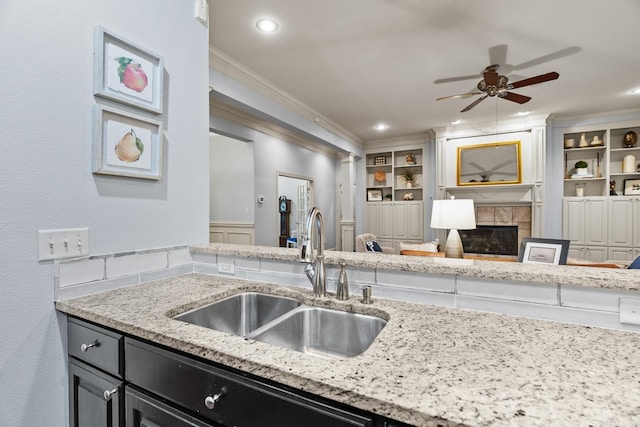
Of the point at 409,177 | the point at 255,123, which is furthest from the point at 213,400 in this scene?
the point at 409,177

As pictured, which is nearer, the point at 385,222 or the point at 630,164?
the point at 630,164

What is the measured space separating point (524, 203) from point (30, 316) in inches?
246

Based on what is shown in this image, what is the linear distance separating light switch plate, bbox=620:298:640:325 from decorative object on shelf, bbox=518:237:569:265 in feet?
2.95

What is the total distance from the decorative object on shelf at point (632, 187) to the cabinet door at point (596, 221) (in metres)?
0.38

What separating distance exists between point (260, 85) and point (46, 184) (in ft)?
9.57

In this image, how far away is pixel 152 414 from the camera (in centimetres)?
87

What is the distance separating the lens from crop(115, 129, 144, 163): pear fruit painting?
1.30 m

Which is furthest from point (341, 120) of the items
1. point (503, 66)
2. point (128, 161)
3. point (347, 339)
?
point (347, 339)

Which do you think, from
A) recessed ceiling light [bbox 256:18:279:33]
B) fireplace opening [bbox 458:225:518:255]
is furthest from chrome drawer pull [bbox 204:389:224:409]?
fireplace opening [bbox 458:225:518:255]

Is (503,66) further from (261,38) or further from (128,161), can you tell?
(128,161)

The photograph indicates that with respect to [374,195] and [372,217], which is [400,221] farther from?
[374,195]

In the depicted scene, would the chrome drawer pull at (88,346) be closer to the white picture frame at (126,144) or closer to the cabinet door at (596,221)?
the white picture frame at (126,144)

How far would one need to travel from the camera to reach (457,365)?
26.0 inches

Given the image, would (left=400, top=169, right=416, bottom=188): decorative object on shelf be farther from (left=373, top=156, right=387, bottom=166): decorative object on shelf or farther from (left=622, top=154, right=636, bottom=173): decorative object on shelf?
(left=622, top=154, right=636, bottom=173): decorative object on shelf
